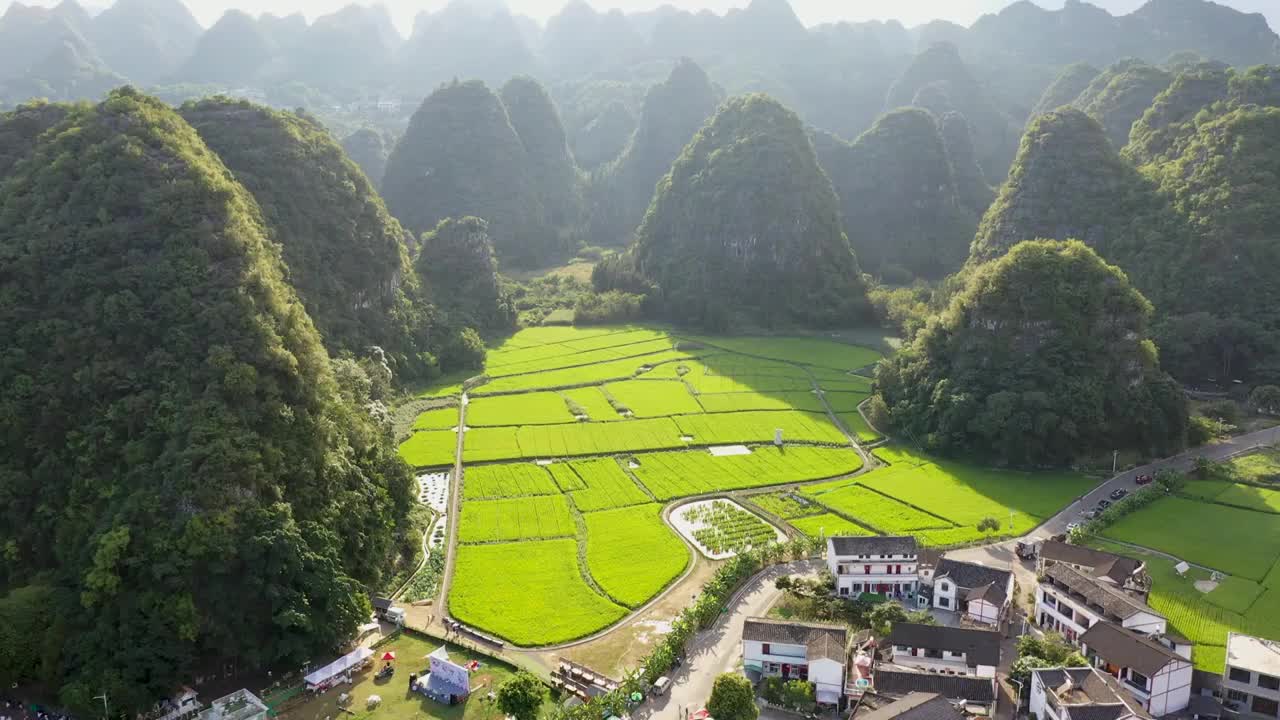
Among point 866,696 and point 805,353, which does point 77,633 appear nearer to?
point 866,696

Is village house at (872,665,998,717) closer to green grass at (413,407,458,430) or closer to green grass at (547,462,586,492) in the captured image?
green grass at (547,462,586,492)

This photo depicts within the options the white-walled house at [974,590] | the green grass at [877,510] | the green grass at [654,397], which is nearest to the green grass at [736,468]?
the green grass at [877,510]

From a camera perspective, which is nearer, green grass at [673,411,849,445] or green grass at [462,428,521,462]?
green grass at [462,428,521,462]

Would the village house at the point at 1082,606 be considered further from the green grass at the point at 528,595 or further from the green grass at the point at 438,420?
the green grass at the point at 438,420

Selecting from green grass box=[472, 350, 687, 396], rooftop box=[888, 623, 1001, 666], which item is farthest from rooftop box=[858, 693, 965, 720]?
green grass box=[472, 350, 687, 396]

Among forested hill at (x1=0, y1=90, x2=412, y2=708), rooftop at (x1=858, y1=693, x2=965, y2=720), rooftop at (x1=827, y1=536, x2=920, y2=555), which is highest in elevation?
forested hill at (x1=0, y1=90, x2=412, y2=708)

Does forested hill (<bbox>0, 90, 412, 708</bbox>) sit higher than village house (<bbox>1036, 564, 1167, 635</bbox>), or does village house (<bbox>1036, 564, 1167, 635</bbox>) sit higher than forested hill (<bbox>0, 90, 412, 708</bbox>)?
forested hill (<bbox>0, 90, 412, 708</bbox>)
